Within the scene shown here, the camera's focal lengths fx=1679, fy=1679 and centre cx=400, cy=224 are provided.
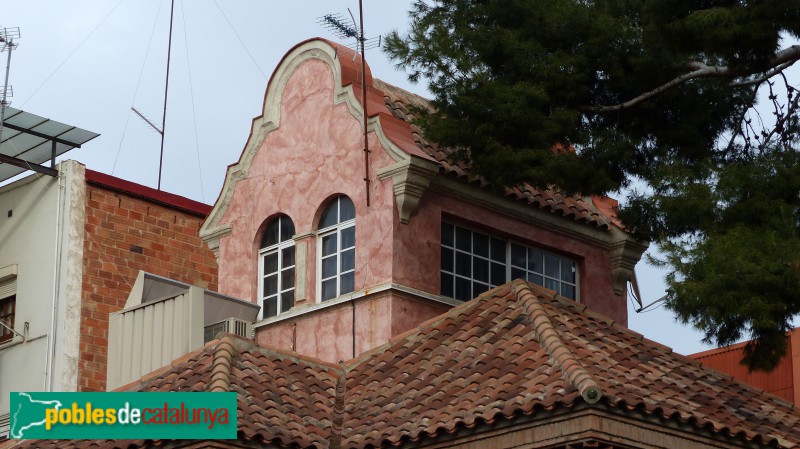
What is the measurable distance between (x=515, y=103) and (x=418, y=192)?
77.9 inches

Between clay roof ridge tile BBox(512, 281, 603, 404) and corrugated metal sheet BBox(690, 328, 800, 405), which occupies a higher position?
corrugated metal sheet BBox(690, 328, 800, 405)

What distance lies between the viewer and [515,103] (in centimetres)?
2006

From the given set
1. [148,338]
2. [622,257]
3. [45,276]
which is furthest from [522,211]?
[45,276]

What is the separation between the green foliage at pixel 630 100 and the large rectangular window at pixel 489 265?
4.88 ft

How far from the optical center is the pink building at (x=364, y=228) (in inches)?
835

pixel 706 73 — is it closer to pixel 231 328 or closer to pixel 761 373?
pixel 231 328

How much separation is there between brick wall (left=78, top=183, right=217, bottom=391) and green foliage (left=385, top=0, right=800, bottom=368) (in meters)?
12.0

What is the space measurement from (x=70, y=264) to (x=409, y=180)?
466 inches

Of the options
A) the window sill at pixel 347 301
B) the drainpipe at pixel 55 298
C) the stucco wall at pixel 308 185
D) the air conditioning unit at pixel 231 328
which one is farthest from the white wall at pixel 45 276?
the window sill at pixel 347 301

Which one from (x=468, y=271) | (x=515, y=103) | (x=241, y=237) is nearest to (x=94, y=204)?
(x=241, y=237)

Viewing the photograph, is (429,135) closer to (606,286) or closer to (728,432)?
(606,286)

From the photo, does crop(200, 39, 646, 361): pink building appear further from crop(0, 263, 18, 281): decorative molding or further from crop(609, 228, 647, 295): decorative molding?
crop(0, 263, 18, 281): decorative molding

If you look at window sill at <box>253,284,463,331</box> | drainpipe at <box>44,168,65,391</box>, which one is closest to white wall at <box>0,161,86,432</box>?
drainpipe at <box>44,168,65,391</box>

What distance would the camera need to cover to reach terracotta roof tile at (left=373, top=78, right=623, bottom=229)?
21.8 m
